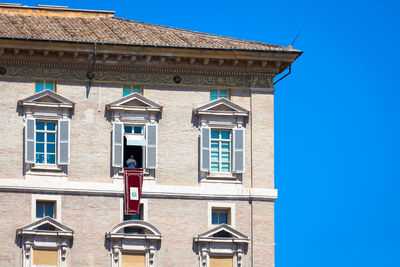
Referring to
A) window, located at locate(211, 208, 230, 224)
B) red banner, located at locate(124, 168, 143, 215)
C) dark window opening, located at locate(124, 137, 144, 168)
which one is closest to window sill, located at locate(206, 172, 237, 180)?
window, located at locate(211, 208, 230, 224)

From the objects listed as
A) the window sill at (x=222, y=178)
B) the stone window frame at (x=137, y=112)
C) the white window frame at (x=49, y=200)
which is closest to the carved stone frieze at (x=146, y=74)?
the stone window frame at (x=137, y=112)

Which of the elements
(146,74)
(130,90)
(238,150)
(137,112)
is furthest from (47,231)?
(238,150)

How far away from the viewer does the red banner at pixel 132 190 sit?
6356cm

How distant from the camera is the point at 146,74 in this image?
65.7 meters

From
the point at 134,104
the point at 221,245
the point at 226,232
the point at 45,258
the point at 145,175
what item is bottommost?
the point at 45,258

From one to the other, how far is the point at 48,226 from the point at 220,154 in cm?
833

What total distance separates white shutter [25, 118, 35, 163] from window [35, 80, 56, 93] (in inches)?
61.0

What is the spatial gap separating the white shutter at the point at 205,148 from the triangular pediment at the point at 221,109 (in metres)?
0.80

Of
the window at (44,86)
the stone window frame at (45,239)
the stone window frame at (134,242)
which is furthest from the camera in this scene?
the window at (44,86)

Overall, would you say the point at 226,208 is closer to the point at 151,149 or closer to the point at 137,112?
the point at 151,149

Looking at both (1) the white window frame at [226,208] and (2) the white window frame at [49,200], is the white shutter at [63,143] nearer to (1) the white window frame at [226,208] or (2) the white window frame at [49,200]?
(2) the white window frame at [49,200]

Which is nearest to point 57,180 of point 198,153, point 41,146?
point 41,146

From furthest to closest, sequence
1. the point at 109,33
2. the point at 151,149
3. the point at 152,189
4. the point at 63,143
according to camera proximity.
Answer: the point at 109,33 < the point at 151,149 < the point at 152,189 < the point at 63,143

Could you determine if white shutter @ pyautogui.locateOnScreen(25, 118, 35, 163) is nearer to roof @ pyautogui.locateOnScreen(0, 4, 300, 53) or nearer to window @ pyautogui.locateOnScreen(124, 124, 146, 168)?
roof @ pyautogui.locateOnScreen(0, 4, 300, 53)
